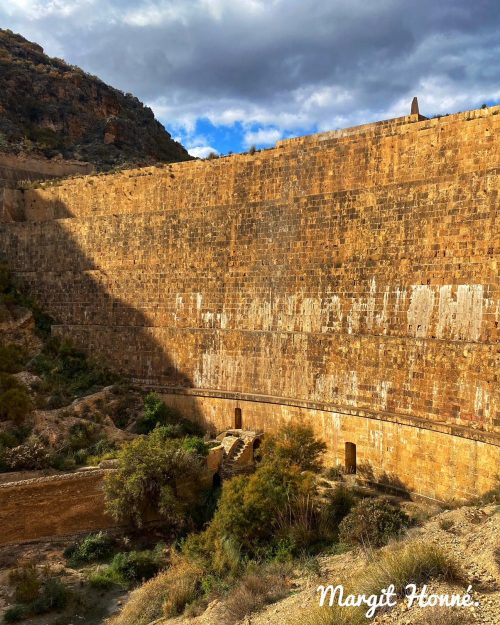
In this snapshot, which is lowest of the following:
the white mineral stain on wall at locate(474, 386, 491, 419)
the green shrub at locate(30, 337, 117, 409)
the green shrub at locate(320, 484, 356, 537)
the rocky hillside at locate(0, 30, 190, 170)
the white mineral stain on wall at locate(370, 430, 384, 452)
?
the green shrub at locate(320, 484, 356, 537)

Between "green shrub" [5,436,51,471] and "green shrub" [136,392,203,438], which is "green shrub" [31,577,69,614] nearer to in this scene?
"green shrub" [5,436,51,471]

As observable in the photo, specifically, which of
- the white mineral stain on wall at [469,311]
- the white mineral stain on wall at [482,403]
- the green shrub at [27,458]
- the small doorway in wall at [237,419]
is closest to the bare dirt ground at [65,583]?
the green shrub at [27,458]

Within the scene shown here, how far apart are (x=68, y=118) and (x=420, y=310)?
29648 millimetres

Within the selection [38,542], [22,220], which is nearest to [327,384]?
[38,542]

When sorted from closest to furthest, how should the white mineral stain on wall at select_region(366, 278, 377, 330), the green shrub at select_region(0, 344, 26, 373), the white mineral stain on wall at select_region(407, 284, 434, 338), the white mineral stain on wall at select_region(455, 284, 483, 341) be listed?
the white mineral stain on wall at select_region(455, 284, 483, 341) < the white mineral stain on wall at select_region(407, 284, 434, 338) < the white mineral stain on wall at select_region(366, 278, 377, 330) < the green shrub at select_region(0, 344, 26, 373)

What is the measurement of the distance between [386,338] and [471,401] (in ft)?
7.87

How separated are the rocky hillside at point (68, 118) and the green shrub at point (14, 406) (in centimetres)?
1772

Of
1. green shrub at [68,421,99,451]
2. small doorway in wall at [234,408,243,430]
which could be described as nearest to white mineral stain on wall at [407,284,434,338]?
small doorway in wall at [234,408,243,430]

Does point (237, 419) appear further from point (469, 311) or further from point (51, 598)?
point (469, 311)

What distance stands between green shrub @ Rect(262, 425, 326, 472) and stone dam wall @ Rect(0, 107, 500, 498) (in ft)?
1.39

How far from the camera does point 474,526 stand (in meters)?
9.62

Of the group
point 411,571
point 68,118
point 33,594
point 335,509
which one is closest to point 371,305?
point 335,509

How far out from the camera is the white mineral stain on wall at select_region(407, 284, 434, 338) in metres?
12.8

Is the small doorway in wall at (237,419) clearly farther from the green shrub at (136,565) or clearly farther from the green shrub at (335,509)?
the green shrub at (136,565)
